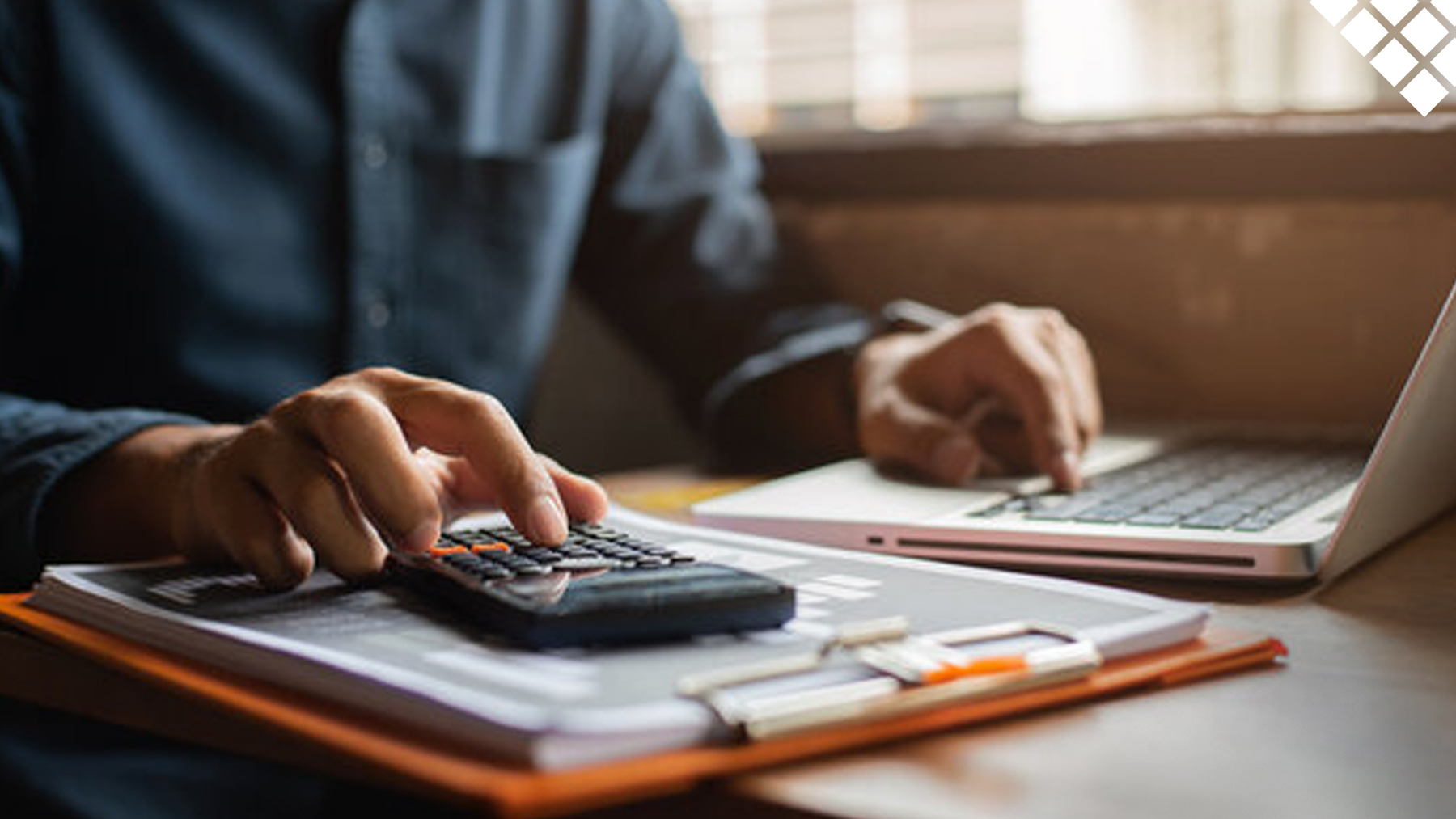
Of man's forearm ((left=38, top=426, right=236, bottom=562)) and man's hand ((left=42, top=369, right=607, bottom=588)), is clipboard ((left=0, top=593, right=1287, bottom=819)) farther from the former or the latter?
man's forearm ((left=38, top=426, right=236, bottom=562))

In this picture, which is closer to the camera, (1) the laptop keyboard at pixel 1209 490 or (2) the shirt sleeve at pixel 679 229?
(1) the laptop keyboard at pixel 1209 490

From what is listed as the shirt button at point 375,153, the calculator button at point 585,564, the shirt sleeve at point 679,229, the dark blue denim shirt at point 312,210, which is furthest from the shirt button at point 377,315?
the calculator button at point 585,564

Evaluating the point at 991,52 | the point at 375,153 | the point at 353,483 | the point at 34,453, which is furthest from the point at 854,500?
the point at 991,52

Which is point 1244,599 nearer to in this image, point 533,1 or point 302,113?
point 302,113

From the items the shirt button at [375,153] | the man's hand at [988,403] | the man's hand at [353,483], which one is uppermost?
the shirt button at [375,153]

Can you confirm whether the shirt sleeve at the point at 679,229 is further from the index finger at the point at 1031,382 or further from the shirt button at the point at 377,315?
the index finger at the point at 1031,382

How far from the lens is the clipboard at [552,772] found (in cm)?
35

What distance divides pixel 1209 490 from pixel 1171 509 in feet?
0.26

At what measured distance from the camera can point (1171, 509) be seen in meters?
0.72

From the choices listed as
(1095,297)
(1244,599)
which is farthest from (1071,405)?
(1095,297)

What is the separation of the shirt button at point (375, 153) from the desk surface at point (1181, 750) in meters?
0.64

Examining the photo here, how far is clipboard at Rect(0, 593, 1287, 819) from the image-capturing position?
1.15ft

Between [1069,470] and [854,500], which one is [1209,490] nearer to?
[1069,470]

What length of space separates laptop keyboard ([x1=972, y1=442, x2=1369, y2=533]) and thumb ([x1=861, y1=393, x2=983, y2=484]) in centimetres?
6
